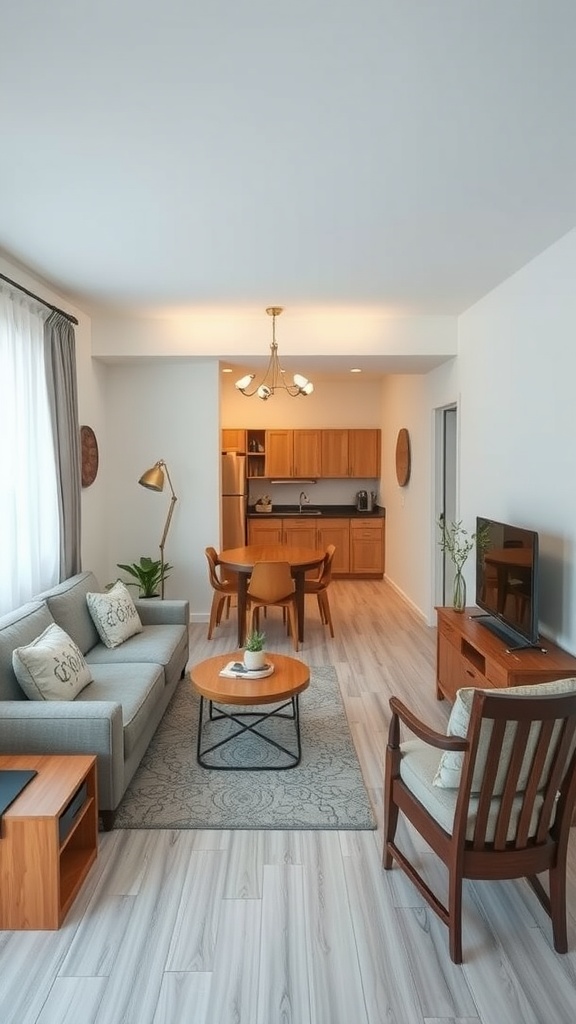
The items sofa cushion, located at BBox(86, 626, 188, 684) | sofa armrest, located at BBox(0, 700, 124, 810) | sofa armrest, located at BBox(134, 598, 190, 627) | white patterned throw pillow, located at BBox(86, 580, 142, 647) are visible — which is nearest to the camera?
sofa armrest, located at BBox(0, 700, 124, 810)

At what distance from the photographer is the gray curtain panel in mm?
3947

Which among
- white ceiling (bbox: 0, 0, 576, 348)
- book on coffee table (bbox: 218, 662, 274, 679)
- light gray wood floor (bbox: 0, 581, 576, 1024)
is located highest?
white ceiling (bbox: 0, 0, 576, 348)

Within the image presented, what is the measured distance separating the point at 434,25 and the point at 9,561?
10.4ft

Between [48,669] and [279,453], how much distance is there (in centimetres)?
564

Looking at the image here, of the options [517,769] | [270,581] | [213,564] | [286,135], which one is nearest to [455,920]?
[517,769]

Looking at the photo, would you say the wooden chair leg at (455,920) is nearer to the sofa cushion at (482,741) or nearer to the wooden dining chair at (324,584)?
the sofa cushion at (482,741)

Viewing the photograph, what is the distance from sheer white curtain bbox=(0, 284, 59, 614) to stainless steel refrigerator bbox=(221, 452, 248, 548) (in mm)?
3268

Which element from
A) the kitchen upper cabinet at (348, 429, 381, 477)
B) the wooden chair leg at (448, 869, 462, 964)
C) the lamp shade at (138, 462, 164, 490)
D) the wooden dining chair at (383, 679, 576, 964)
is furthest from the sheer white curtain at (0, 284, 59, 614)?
the kitchen upper cabinet at (348, 429, 381, 477)

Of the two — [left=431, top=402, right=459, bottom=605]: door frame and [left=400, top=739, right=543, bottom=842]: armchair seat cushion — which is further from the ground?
[left=431, top=402, right=459, bottom=605]: door frame

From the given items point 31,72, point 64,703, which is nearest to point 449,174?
point 31,72

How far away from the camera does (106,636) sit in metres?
3.61

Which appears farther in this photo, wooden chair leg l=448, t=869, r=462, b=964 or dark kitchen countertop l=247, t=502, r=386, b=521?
dark kitchen countertop l=247, t=502, r=386, b=521

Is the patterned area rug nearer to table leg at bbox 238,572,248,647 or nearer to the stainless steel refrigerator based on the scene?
table leg at bbox 238,572,248,647

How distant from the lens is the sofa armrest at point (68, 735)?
240 cm
